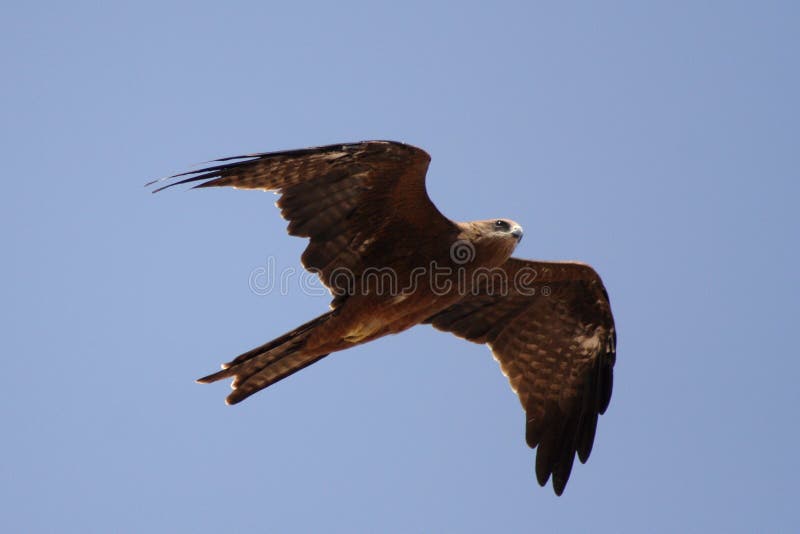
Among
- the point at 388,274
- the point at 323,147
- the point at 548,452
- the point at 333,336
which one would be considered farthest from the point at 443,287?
the point at 548,452

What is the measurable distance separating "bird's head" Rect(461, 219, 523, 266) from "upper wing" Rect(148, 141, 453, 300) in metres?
0.24

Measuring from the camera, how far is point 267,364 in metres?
10.1

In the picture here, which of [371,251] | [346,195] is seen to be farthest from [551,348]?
[346,195]

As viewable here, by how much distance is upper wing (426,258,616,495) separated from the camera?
11.6 meters

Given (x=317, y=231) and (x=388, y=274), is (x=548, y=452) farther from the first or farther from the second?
(x=317, y=231)

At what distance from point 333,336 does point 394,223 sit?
1.23m

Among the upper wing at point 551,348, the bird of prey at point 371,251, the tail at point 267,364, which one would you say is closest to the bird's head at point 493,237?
the bird of prey at point 371,251

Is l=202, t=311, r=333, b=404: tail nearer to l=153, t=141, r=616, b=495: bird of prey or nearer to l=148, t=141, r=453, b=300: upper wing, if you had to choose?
l=153, t=141, r=616, b=495: bird of prey

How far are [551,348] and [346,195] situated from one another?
3.45 m

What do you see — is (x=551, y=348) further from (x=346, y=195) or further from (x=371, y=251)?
(x=346, y=195)

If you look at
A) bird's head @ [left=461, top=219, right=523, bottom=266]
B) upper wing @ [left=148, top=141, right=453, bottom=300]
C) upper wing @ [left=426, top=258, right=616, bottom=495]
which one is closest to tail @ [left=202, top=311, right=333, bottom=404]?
upper wing @ [left=148, top=141, right=453, bottom=300]

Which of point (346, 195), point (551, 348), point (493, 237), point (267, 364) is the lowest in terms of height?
point (267, 364)

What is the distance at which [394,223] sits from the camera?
1009cm

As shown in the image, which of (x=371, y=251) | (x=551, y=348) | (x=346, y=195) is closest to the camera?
(x=346, y=195)
